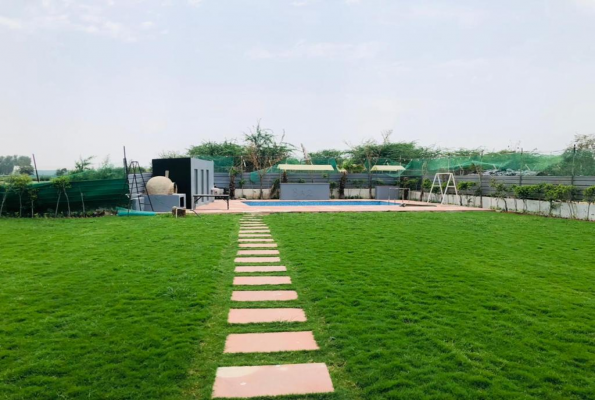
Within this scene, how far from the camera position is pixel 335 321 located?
3.01 m

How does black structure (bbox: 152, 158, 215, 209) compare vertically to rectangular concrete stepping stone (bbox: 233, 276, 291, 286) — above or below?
above

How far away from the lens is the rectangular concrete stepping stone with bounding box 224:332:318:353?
257cm

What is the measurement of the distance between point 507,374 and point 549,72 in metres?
16.5

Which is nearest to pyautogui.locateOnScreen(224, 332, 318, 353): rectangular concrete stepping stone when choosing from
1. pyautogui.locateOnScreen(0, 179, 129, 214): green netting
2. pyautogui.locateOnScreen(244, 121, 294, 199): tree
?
pyautogui.locateOnScreen(0, 179, 129, 214): green netting

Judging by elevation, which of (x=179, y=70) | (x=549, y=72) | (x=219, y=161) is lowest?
(x=219, y=161)

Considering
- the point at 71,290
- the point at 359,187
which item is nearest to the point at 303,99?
the point at 359,187

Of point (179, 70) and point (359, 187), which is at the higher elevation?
point (179, 70)

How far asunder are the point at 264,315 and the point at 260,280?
1.06m

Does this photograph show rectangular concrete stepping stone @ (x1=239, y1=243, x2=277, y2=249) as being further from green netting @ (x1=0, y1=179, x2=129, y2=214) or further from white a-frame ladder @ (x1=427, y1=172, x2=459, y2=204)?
white a-frame ladder @ (x1=427, y1=172, x2=459, y2=204)

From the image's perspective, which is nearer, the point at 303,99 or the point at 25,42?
the point at 25,42

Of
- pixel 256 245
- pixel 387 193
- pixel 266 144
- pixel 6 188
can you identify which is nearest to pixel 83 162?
pixel 6 188

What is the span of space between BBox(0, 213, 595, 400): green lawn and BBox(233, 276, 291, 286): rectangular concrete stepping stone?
16 centimetres

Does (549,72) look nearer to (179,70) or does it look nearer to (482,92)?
(482,92)

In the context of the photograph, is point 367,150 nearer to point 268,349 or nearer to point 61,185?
point 61,185
